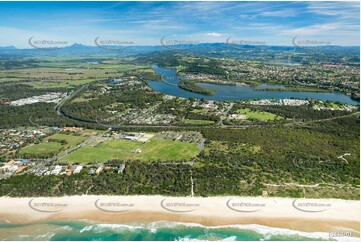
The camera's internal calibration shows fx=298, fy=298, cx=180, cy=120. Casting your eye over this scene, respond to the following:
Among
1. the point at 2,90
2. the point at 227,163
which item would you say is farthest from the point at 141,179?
the point at 2,90

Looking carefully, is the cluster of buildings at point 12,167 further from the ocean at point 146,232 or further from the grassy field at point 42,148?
the ocean at point 146,232

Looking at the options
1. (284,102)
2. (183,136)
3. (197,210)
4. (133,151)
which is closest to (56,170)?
(133,151)

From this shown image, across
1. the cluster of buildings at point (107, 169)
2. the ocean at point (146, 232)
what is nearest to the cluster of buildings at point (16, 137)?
the cluster of buildings at point (107, 169)

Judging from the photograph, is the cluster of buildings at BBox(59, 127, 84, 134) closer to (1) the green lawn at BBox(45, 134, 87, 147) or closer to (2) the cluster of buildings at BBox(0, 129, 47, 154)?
(1) the green lawn at BBox(45, 134, 87, 147)

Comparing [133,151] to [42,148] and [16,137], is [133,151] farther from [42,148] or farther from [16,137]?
[16,137]

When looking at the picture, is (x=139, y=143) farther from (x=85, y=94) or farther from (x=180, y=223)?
(x=85, y=94)
